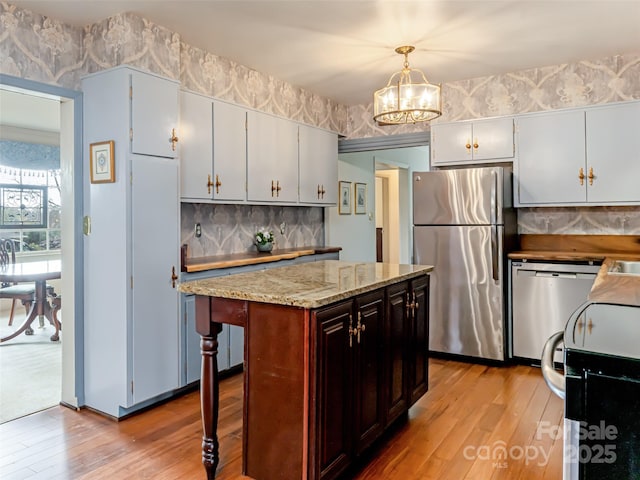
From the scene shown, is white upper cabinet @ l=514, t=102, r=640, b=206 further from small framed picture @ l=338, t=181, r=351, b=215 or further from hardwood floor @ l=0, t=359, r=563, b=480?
small framed picture @ l=338, t=181, r=351, b=215

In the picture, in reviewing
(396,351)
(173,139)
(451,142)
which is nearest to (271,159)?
(173,139)

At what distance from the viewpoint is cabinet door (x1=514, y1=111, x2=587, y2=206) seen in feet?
12.8

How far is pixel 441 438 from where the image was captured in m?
2.58

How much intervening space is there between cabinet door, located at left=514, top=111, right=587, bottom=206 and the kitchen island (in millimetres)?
2325

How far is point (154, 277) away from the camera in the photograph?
2943 millimetres

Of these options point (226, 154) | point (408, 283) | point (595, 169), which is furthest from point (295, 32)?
point (595, 169)

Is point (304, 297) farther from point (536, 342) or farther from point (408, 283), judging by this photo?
point (536, 342)

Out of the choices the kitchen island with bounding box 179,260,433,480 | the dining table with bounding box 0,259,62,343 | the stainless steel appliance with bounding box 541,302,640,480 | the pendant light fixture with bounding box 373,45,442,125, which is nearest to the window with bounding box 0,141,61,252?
the dining table with bounding box 0,259,62,343

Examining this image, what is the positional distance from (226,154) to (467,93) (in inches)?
97.4

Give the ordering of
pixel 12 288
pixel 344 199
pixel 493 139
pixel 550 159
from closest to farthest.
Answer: pixel 550 159 → pixel 493 139 → pixel 12 288 → pixel 344 199

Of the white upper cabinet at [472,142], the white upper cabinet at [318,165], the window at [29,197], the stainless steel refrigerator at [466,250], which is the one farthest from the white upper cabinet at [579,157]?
the window at [29,197]

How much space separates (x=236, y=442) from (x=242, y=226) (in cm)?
210

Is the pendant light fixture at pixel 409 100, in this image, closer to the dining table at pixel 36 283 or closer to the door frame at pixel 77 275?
the door frame at pixel 77 275

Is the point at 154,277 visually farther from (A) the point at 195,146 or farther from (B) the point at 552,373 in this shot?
(B) the point at 552,373
